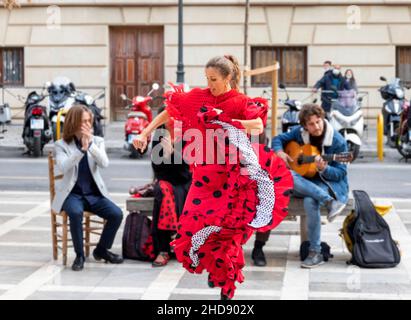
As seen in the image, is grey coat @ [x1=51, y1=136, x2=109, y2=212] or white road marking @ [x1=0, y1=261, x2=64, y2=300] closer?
white road marking @ [x1=0, y1=261, x2=64, y2=300]

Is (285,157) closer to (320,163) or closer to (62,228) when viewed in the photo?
(320,163)

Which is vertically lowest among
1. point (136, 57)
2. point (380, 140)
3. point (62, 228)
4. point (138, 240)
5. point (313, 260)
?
point (313, 260)

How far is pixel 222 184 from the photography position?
7.21 metres

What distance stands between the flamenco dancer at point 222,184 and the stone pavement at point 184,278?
0.74m

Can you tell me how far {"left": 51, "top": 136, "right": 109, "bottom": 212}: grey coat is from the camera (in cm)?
923

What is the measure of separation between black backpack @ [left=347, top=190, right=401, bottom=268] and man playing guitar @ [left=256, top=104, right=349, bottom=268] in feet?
0.61

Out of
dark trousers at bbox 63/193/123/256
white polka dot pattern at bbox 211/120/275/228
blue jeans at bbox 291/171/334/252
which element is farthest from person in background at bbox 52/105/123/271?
white polka dot pattern at bbox 211/120/275/228

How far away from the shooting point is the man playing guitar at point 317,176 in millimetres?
9234

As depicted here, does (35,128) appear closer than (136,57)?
Yes

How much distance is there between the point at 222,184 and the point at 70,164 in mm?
2451

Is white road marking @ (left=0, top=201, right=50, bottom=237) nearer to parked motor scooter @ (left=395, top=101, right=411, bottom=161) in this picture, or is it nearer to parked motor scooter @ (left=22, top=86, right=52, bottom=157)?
parked motor scooter @ (left=22, top=86, right=52, bottom=157)


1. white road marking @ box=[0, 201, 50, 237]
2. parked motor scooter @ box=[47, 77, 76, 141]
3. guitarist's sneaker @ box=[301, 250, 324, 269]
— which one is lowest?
guitarist's sneaker @ box=[301, 250, 324, 269]

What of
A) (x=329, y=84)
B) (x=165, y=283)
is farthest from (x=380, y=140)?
(x=165, y=283)

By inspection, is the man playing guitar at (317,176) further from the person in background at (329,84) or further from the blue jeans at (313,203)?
the person in background at (329,84)
